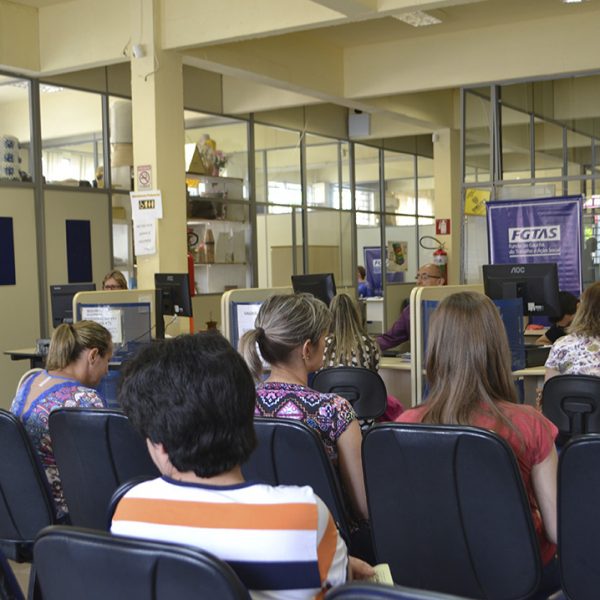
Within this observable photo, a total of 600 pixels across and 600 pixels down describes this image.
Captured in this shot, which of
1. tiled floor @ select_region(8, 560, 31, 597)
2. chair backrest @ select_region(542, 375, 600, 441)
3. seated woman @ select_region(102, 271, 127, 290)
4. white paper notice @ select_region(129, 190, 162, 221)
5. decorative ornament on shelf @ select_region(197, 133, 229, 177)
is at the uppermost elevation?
decorative ornament on shelf @ select_region(197, 133, 229, 177)

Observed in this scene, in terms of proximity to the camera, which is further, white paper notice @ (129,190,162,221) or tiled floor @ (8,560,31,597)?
white paper notice @ (129,190,162,221)

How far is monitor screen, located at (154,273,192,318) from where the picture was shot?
6.23m

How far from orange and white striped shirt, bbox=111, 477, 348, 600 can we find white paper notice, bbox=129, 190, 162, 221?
19.4 feet

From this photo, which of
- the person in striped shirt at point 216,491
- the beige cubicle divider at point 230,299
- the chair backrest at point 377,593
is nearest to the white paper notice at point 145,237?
the beige cubicle divider at point 230,299

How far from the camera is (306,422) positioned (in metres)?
2.51

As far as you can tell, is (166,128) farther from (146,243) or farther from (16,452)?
(16,452)

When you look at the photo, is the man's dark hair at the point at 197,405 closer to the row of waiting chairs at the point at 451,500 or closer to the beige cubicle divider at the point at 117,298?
the row of waiting chairs at the point at 451,500

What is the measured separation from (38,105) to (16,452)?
242 inches

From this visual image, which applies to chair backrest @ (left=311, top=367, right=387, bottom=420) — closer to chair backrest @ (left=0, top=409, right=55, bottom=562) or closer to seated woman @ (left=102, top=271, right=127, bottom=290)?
chair backrest @ (left=0, top=409, right=55, bottom=562)

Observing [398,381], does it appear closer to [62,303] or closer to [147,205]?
[147,205]

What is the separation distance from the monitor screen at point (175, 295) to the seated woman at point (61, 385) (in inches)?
110

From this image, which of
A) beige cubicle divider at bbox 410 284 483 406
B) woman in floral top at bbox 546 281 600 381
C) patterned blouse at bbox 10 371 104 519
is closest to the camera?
patterned blouse at bbox 10 371 104 519

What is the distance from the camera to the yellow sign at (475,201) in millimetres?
9531

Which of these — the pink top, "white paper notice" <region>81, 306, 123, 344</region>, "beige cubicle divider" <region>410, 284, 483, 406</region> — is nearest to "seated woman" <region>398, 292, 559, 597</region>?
the pink top
